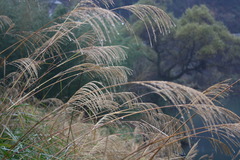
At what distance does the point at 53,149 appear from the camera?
1.77 meters

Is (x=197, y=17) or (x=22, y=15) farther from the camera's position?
(x=197, y=17)

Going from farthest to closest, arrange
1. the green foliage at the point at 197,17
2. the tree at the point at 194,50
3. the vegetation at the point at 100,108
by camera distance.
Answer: the green foliage at the point at 197,17 → the tree at the point at 194,50 → the vegetation at the point at 100,108

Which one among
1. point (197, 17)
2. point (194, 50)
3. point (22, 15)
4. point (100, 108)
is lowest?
point (194, 50)

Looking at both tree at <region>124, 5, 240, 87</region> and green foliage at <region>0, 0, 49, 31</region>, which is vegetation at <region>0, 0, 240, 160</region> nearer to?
green foliage at <region>0, 0, 49, 31</region>

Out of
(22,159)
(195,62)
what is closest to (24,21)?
Answer: (22,159)

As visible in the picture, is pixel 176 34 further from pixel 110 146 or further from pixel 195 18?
pixel 110 146

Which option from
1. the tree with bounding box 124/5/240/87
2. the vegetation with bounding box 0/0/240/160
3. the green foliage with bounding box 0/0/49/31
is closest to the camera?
the vegetation with bounding box 0/0/240/160

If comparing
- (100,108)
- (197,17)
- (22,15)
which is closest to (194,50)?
(197,17)

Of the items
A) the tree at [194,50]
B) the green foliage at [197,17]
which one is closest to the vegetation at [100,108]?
the tree at [194,50]

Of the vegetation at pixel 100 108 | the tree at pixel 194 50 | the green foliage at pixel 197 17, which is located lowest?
the tree at pixel 194 50

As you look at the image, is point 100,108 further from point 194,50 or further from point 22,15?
point 194,50

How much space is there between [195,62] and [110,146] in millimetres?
14018

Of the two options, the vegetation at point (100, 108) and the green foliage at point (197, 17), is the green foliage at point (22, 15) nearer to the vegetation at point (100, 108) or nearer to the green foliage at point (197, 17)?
the vegetation at point (100, 108)

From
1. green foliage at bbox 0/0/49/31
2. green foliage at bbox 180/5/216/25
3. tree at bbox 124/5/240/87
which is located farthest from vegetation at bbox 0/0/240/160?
green foliage at bbox 180/5/216/25
